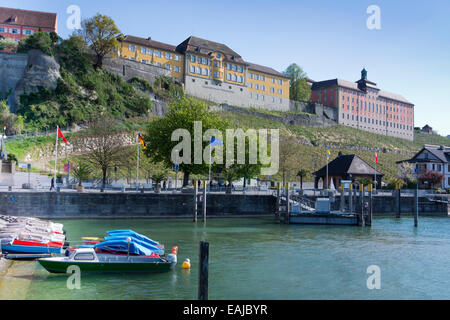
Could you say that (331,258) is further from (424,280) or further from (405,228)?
(405,228)

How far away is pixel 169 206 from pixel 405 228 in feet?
89.1

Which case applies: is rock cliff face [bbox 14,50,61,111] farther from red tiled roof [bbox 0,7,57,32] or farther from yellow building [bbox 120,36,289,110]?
red tiled roof [bbox 0,7,57,32]

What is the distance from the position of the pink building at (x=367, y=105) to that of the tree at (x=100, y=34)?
84141 mm

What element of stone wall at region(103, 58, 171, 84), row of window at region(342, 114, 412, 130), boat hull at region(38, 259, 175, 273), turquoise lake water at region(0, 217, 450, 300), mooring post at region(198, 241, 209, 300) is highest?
stone wall at region(103, 58, 171, 84)

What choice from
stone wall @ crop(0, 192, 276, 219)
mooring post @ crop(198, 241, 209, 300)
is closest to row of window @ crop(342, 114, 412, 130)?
stone wall @ crop(0, 192, 276, 219)

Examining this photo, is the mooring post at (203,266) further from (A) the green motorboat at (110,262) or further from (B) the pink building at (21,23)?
(B) the pink building at (21,23)

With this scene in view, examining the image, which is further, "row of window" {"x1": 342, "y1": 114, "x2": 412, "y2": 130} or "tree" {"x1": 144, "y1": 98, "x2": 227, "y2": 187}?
"row of window" {"x1": 342, "y1": 114, "x2": 412, "y2": 130}

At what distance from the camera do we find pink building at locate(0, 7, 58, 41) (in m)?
111

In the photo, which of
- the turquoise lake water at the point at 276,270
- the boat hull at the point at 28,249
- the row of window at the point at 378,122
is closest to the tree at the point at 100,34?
the turquoise lake water at the point at 276,270

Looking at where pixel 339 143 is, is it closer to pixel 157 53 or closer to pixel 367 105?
pixel 367 105

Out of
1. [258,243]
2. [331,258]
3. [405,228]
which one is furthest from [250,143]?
[331,258]

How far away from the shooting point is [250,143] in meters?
71.2

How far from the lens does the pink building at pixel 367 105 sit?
153375 mm

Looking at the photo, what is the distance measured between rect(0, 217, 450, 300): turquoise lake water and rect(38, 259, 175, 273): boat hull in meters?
0.38
